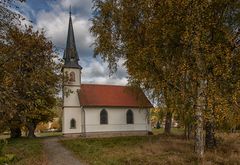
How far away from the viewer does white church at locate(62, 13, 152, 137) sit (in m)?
43.6

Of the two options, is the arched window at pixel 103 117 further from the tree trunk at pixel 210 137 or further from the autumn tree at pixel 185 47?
the tree trunk at pixel 210 137

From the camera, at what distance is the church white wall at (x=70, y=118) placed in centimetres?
4319

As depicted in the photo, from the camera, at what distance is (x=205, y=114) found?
49.6 feet

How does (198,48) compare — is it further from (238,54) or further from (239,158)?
(239,158)

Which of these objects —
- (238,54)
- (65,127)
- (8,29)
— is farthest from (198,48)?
(65,127)

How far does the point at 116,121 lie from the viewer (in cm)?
4534

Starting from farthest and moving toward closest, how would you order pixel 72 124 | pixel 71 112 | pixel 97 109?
pixel 97 109 < pixel 71 112 < pixel 72 124

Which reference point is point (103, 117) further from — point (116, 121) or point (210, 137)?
point (210, 137)

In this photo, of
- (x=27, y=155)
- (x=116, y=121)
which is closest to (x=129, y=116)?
(x=116, y=121)

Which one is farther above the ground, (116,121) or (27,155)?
(116,121)

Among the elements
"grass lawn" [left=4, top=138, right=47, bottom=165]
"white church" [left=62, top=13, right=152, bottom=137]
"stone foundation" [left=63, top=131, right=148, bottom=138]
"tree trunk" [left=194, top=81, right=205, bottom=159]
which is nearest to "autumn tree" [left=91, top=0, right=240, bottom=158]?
"tree trunk" [left=194, top=81, right=205, bottom=159]

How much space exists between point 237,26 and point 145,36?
5.03 meters

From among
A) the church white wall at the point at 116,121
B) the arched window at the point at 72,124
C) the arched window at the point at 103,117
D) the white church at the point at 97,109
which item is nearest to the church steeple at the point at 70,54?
the white church at the point at 97,109

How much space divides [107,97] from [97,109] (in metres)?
2.87
